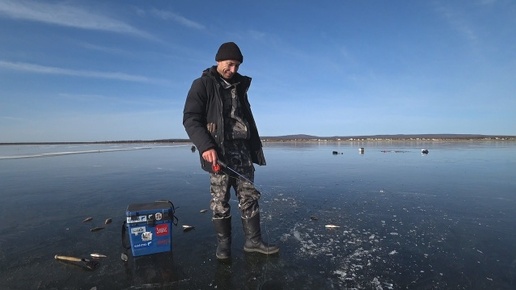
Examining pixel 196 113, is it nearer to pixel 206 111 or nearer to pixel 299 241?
pixel 206 111

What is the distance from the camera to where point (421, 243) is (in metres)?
Result: 3.88

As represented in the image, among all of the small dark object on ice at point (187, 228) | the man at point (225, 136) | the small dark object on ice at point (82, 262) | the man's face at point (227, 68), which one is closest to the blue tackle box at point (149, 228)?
the small dark object on ice at point (82, 262)

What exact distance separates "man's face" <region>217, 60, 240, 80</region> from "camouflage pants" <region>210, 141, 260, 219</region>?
35.6 inches

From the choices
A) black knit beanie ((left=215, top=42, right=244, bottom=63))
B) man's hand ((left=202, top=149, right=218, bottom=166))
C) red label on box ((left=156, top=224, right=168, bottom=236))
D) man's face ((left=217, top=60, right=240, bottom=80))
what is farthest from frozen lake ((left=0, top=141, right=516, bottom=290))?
black knit beanie ((left=215, top=42, right=244, bottom=63))

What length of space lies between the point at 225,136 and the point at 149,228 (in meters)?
1.49

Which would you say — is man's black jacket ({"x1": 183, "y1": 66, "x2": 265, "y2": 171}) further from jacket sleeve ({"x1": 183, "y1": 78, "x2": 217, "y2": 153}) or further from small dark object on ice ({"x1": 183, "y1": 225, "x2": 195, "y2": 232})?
small dark object on ice ({"x1": 183, "y1": 225, "x2": 195, "y2": 232})

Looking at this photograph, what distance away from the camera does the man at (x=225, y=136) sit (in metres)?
3.48

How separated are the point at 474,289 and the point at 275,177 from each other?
7.83 metres

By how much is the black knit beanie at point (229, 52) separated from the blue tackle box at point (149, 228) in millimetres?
2045

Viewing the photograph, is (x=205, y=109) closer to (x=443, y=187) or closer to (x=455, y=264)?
(x=455, y=264)

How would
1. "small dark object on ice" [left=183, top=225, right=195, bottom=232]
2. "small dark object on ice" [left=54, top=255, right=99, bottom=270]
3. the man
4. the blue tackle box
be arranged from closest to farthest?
"small dark object on ice" [left=54, top=255, right=99, bottom=270] < the blue tackle box < the man < "small dark object on ice" [left=183, top=225, right=195, bottom=232]

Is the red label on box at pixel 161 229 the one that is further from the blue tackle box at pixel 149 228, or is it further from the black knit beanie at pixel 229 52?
the black knit beanie at pixel 229 52

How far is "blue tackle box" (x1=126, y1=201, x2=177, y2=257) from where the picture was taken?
11.0 feet

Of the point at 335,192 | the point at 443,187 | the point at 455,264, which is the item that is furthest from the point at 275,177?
the point at 455,264
